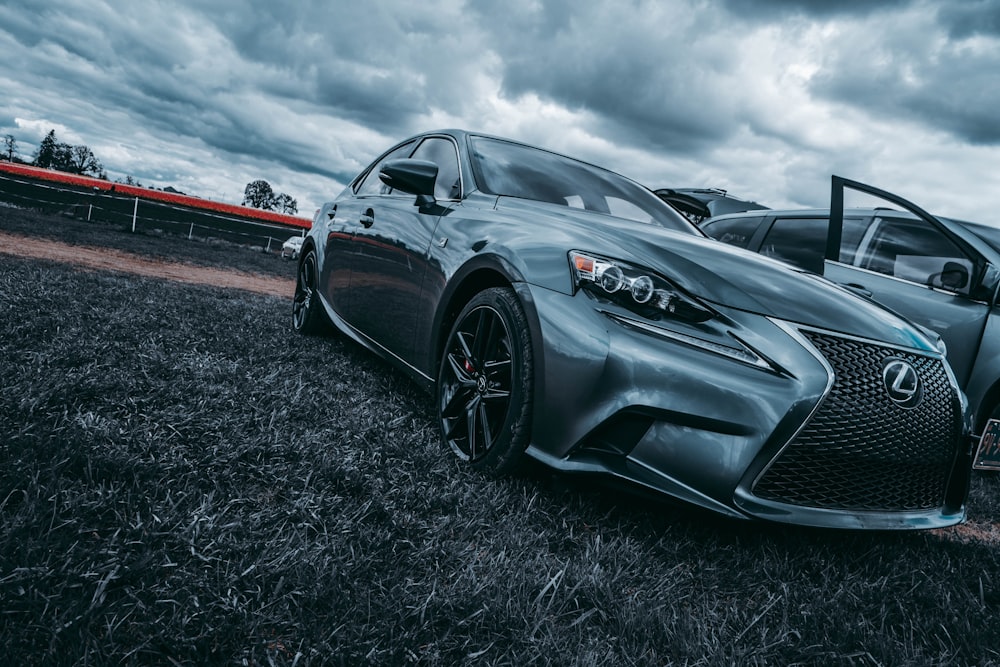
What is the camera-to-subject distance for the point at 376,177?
4.21 meters

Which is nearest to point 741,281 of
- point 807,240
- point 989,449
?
point 989,449

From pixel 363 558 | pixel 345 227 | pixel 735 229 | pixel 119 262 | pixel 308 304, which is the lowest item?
pixel 119 262

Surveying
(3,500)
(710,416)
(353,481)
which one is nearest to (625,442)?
(710,416)

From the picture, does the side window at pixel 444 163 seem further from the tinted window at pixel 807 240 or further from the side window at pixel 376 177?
the tinted window at pixel 807 240

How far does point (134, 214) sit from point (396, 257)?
1955cm

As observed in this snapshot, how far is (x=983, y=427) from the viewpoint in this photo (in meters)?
3.40

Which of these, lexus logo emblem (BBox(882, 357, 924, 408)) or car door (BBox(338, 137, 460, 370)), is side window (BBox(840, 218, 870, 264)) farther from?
car door (BBox(338, 137, 460, 370))

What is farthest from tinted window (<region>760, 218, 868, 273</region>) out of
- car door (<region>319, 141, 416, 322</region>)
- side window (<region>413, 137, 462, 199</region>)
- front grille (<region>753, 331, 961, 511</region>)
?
car door (<region>319, 141, 416, 322</region>)

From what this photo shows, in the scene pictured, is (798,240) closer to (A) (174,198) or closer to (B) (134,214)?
(B) (134,214)

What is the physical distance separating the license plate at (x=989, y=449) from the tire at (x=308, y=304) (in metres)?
3.73

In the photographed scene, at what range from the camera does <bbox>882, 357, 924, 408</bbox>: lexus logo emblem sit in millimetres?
1972

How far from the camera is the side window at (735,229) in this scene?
4.92 metres

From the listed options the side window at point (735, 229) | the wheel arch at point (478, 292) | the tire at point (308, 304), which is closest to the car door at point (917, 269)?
the side window at point (735, 229)

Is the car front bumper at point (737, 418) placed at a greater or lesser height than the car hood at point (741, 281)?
lesser
